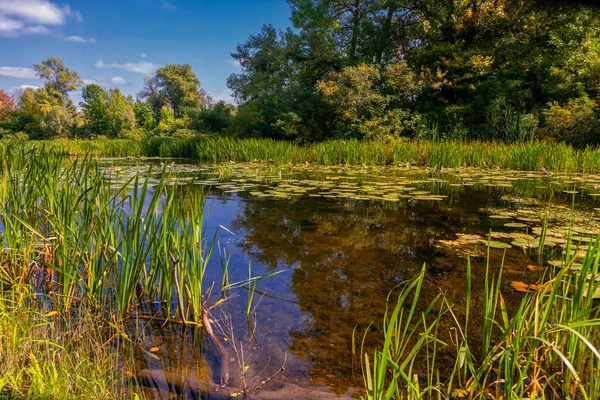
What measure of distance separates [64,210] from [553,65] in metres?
15.6

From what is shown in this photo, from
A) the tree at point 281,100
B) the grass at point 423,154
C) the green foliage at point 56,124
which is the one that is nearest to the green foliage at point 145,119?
the green foliage at point 56,124

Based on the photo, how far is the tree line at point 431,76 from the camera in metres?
11.8

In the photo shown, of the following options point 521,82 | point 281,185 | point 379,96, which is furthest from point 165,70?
point 281,185

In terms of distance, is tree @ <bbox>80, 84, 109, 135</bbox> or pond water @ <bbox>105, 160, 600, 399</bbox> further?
tree @ <bbox>80, 84, 109, 135</bbox>

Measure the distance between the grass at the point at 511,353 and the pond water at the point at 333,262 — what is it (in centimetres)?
15

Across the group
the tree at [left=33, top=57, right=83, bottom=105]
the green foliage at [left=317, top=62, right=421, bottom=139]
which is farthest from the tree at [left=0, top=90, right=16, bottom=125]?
the green foliage at [left=317, top=62, right=421, bottom=139]

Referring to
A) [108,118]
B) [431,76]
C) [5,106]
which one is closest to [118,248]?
[431,76]

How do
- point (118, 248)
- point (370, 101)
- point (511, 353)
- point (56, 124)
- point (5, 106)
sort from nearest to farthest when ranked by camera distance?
point (511, 353) → point (118, 248) → point (370, 101) → point (56, 124) → point (5, 106)

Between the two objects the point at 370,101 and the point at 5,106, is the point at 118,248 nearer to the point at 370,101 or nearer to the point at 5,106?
the point at 370,101

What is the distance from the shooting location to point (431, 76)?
47.0 ft

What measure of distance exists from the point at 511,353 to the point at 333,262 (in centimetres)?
150

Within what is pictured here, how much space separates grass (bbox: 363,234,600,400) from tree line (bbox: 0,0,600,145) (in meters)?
9.66

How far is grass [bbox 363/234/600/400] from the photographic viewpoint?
1000mm

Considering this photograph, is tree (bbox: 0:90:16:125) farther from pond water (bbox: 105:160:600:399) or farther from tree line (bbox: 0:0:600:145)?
pond water (bbox: 105:160:600:399)
